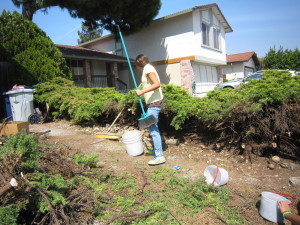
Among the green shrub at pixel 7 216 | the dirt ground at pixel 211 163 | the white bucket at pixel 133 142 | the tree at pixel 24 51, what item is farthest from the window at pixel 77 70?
the green shrub at pixel 7 216

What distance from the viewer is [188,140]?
15.0 feet

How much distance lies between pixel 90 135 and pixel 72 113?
1.40 metres

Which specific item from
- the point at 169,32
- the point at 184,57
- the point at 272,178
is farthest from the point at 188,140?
the point at 169,32

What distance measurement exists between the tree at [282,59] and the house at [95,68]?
21328mm

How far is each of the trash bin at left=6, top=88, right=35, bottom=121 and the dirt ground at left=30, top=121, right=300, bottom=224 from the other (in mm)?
2426

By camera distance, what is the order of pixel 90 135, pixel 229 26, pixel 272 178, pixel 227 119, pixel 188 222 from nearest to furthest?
pixel 188 222 < pixel 272 178 < pixel 227 119 < pixel 90 135 < pixel 229 26

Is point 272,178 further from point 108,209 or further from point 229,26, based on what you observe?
point 229,26

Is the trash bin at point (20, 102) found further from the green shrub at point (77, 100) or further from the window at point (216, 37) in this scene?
the window at point (216, 37)

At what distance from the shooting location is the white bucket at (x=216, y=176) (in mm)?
2867

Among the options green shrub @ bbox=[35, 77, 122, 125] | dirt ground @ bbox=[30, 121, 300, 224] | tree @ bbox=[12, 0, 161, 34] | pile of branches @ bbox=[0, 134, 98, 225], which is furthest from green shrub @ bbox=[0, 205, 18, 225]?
tree @ bbox=[12, 0, 161, 34]

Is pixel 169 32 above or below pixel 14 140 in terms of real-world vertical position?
above

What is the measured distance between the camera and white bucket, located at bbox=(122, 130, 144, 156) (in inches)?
155

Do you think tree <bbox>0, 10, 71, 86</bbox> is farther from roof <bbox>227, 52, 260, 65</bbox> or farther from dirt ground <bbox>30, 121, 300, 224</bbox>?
roof <bbox>227, 52, 260, 65</bbox>

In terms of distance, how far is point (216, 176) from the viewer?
2.87 meters
